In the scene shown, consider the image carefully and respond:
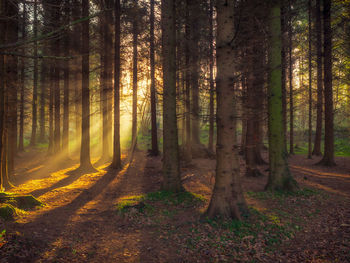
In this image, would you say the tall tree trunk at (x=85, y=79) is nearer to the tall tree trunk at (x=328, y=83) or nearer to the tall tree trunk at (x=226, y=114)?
the tall tree trunk at (x=226, y=114)

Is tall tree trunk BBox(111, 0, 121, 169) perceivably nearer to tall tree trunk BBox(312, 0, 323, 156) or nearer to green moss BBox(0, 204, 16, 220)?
green moss BBox(0, 204, 16, 220)

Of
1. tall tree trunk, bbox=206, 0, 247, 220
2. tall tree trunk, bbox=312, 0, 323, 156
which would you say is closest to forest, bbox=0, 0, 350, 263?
tall tree trunk, bbox=206, 0, 247, 220

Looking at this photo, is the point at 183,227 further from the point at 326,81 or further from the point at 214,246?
the point at 326,81

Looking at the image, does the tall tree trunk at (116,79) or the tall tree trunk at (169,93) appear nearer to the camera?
the tall tree trunk at (169,93)

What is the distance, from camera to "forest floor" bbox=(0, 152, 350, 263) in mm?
4816

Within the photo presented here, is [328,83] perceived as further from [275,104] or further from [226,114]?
[226,114]

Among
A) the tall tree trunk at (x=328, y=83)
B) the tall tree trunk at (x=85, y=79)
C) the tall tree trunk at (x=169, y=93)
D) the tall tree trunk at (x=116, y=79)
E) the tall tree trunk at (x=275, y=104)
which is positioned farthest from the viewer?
the tall tree trunk at (x=328, y=83)

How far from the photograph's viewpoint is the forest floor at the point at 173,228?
15.8 feet

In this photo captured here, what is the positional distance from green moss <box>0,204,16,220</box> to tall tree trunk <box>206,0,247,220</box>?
534 cm

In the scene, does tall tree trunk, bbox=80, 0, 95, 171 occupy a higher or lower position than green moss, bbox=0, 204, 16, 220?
higher

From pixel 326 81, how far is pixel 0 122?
17272 millimetres

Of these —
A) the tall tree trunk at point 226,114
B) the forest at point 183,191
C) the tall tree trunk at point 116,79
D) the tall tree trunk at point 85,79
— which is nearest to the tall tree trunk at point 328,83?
the forest at point 183,191

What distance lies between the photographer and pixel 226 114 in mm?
6195

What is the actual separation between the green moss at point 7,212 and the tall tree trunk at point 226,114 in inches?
210
